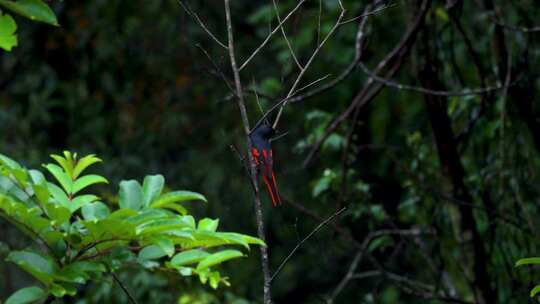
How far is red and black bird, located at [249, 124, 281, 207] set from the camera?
2.10m

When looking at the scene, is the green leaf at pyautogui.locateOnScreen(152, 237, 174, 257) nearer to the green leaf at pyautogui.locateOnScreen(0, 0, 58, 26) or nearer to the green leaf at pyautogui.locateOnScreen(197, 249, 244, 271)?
the green leaf at pyautogui.locateOnScreen(197, 249, 244, 271)

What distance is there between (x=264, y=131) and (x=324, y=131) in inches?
76.5

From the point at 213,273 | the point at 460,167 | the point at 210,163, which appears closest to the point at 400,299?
the point at 210,163

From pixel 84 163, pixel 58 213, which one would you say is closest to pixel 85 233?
pixel 58 213

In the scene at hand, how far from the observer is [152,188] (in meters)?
1.82

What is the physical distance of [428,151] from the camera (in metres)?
4.25

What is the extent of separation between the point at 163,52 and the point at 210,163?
123cm

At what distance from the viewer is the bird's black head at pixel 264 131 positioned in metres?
2.16

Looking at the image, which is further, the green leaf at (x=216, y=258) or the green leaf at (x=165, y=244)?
the green leaf at (x=216, y=258)

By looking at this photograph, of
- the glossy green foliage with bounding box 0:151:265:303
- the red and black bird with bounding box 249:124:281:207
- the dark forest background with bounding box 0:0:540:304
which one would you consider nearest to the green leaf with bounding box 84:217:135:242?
the glossy green foliage with bounding box 0:151:265:303

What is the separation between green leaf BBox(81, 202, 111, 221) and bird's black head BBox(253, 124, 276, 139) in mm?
518

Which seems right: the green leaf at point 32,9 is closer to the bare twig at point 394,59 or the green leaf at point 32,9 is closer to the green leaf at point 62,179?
the green leaf at point 62,179

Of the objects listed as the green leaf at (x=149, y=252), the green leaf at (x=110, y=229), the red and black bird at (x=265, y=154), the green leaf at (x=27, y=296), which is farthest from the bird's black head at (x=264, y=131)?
the green leaf at (x=27, y=296)

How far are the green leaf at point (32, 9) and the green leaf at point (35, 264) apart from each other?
42cm
